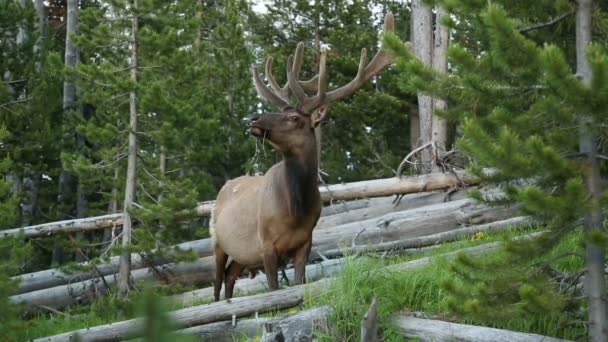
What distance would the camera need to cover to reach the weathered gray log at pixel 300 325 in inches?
233

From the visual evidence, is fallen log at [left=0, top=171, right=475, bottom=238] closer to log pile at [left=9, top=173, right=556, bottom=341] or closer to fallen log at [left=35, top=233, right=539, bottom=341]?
log pile at [left=9, top=173, right=556, bottom=341]

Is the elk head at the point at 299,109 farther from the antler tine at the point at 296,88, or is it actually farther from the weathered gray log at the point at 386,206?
the weathered gray log at the point at 386,206

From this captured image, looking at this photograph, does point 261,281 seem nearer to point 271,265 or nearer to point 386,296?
point 271,265

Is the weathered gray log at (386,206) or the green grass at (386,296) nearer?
the green grass at (386,296)

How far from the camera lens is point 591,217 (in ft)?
15.7

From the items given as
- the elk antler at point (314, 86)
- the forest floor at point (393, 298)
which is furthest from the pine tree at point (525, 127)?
the elk antler at point (314, 86)

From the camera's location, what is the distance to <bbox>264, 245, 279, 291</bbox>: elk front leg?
7.83 m

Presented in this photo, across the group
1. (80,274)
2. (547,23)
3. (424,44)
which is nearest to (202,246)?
(80,274)

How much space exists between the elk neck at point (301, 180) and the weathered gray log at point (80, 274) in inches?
169

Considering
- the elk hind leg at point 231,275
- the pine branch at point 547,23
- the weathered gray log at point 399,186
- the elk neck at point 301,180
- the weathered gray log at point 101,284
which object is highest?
the pine branch at point 547,23

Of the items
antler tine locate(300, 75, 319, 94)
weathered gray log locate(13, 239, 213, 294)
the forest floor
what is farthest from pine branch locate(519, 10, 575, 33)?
weathered gray log locate(13, 239, 213, 294)

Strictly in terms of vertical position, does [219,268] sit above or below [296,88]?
below

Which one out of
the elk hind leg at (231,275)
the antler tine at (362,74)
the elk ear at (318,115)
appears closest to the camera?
the elk ear at (318,115)

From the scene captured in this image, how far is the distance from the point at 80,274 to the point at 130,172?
1.80 m
